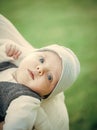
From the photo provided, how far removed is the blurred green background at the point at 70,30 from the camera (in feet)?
4.40

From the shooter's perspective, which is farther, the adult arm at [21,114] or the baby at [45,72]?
the baby at [45,72]

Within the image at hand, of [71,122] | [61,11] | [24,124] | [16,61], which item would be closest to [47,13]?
[61,11]

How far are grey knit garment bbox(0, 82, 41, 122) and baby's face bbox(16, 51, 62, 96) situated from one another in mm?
29

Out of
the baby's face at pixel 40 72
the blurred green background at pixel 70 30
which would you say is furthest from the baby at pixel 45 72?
the blurred green background at pixel 70 30

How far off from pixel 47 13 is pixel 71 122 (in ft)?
1.59

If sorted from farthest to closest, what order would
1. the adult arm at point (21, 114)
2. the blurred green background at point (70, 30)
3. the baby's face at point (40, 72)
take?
the blurred green background at point (70, 30) → the baby's face at point (40, 72) → the adult arm at point (21, 114)

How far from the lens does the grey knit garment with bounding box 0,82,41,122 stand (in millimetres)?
1056

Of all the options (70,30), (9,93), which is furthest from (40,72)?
(70,30)

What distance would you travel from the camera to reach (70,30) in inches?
55.8

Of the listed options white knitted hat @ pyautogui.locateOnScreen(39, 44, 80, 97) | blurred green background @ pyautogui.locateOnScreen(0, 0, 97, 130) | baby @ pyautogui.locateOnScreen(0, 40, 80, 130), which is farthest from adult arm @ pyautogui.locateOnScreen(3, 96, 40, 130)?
blurred green background @ pyautogui.locateOnScreen(0, 0, 97, 130)

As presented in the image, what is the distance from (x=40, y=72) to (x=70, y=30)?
364 mm

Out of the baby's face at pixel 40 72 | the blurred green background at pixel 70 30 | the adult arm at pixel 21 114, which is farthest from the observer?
the blurred green background at pixel 70 30

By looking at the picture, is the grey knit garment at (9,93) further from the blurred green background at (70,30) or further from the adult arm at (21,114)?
the blurred green background at (70,30)

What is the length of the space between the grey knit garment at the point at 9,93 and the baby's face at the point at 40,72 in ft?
0.09
